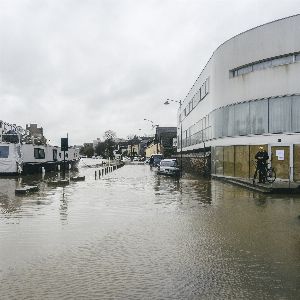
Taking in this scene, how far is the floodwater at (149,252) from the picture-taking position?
633cm

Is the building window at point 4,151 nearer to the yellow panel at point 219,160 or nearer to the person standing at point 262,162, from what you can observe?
the yellow panel at point 219,160

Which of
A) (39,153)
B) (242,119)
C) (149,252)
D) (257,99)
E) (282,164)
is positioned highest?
(257,99)

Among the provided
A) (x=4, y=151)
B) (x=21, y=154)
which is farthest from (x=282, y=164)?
(x=21, y=154)

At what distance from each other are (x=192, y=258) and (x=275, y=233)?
340 cm

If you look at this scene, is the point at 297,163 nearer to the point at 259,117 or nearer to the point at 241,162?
the point at 259,117

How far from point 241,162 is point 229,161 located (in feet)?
5.50

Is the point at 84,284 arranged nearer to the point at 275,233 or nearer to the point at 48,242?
the point at 48,242

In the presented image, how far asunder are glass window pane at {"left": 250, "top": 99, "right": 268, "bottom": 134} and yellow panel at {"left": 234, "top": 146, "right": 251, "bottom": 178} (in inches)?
58.0

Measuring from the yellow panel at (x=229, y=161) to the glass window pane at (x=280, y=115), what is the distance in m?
4.33

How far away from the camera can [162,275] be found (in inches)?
277

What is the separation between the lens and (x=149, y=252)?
28.4 ft

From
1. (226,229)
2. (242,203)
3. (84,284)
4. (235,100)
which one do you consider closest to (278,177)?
(235,100)

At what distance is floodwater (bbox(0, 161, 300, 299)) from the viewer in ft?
20.8

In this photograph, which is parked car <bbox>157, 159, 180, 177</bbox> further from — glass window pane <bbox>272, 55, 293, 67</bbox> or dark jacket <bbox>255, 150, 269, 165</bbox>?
dark jacket <bbox>255, 150, 269, 165</bbox>
